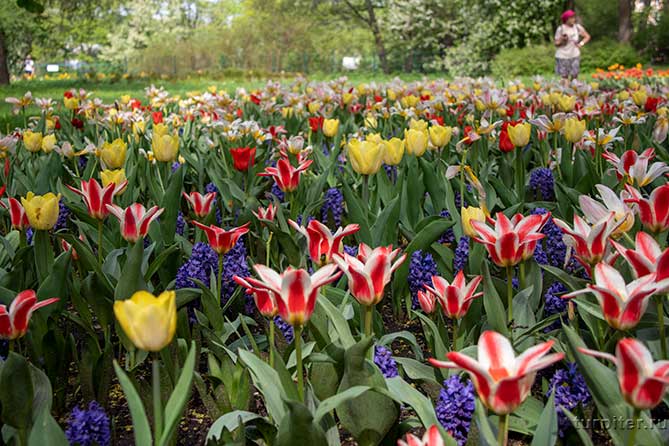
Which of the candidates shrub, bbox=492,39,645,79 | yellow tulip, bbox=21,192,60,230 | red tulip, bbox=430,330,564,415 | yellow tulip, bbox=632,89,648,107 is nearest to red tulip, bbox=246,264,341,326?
red tulip, bbox=430,330,564,415

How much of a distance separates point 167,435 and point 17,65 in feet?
155

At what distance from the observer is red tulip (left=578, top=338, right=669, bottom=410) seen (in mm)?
887

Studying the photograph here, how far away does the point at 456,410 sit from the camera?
1.25 metres

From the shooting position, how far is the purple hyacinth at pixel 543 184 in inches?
117

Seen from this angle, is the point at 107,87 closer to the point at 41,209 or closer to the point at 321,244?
the point at 41,209

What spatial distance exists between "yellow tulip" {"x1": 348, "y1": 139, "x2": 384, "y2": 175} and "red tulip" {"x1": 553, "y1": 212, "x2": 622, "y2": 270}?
2.95 ft

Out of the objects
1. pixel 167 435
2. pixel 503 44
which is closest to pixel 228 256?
pixel 167 435

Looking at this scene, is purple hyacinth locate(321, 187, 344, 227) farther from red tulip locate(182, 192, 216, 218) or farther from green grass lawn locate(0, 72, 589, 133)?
green grass lawn locate(0, 72, 589, 133)

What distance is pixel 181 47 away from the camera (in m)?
26.9

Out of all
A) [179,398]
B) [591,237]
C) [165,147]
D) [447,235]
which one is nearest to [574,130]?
[447,235]

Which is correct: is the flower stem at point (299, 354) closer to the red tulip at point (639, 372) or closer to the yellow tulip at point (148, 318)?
the yellow tulip at point (148, 318)

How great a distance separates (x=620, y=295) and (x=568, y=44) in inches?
406

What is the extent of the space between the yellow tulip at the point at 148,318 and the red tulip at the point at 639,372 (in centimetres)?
57

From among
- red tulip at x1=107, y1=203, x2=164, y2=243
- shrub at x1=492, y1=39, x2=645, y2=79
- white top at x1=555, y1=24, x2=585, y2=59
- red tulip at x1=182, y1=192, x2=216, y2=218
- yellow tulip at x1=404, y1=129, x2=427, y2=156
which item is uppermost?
white top at x1=555, y1=24, x2=585, y2=59
